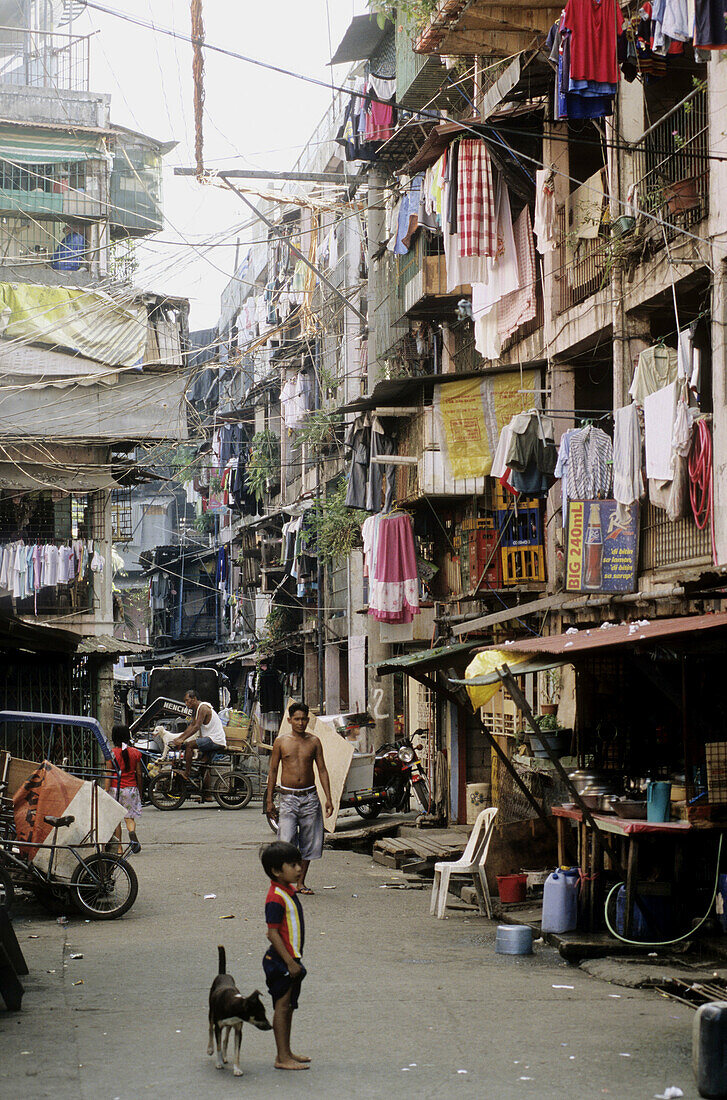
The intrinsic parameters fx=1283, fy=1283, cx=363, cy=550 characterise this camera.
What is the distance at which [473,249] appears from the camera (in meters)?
17.0

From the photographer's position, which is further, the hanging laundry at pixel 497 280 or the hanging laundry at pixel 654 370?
the hanging laundry at pixel 497 280

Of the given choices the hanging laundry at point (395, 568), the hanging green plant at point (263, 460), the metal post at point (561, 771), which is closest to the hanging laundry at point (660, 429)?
the metal post at point (561, 771)

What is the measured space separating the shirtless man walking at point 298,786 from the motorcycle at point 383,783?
6.21m

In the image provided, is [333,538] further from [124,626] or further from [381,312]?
[124,626]

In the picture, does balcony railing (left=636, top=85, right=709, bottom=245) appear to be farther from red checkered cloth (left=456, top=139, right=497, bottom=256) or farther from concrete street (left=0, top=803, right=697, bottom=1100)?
concrete street (left=0, top=803, right=697, bottom=1100)

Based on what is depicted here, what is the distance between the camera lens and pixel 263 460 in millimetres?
41438

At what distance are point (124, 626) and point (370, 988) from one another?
5026 centimetres

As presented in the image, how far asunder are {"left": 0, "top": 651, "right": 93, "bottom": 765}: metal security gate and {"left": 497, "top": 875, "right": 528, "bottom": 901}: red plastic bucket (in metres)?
11.1

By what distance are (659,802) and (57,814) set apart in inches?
211

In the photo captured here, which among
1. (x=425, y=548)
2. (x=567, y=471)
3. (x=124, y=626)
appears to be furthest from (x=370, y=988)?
(x=124, y=626)

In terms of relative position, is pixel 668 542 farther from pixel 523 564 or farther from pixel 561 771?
pixel 523 564

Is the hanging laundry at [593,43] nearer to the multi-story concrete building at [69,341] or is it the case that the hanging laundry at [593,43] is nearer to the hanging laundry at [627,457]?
the hanging laundry at [627,457]

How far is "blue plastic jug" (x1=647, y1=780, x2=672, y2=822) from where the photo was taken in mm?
10039

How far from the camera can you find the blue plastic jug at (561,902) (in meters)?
10.3
